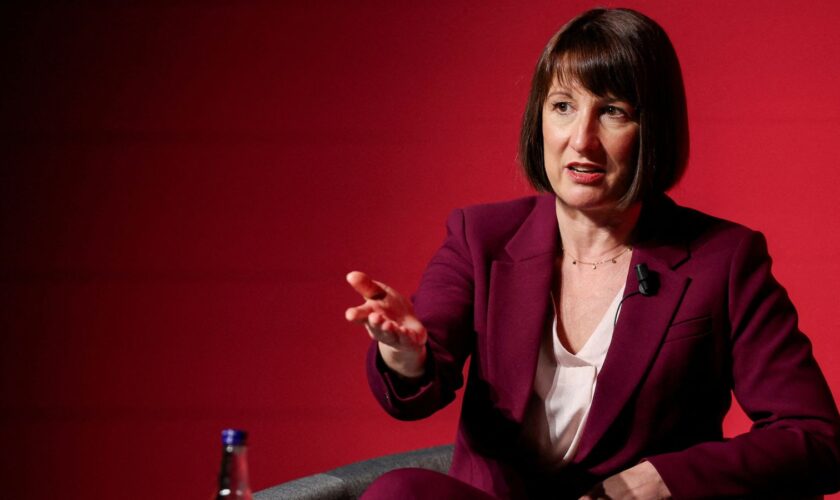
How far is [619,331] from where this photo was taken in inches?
66.6

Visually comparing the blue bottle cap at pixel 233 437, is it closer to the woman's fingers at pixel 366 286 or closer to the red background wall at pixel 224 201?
the woman's fingers at pixel 366 286

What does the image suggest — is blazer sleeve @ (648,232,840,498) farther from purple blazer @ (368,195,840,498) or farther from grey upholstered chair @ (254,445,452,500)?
grey upholstered chair @ (254,445,452,500)

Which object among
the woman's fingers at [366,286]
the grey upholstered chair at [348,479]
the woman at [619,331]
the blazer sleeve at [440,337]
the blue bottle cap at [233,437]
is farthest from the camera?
the grey upholstered chair at [348,479]

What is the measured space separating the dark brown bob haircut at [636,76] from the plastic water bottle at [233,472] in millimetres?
859

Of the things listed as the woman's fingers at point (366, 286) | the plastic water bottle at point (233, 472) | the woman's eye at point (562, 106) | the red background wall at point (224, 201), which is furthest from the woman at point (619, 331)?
the red background wall at point (224, 201)

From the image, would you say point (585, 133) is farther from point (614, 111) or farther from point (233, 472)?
point (233, 472)

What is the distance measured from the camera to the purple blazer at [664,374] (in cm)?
160

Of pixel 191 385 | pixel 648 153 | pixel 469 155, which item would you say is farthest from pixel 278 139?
pixel 648 153

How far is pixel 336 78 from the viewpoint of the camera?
2.71 metres

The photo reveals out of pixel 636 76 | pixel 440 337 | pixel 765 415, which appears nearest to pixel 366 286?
pixel 440 337

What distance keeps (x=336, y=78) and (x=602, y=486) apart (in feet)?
4.80

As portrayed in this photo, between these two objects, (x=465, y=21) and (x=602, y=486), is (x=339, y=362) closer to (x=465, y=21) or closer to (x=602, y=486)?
(x=465, y=21)

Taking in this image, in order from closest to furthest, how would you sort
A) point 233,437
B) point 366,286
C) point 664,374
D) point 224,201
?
point 233,437
point 366,286
point 664,374
point 224,201

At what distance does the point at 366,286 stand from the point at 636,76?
607mm
